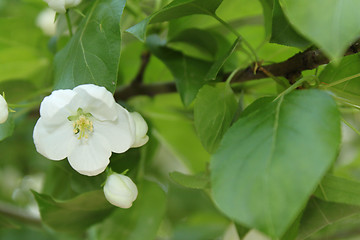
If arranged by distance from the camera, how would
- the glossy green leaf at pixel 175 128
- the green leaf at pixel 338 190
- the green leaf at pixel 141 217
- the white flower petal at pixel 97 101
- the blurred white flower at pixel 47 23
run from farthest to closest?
the blurred white flower at pixel 47 23
the glossy green leaf at pixel 175 128
the green leaf at pixel 141 217
the green leaf at pixel 338 190
the white flower petal at pixel 97 101

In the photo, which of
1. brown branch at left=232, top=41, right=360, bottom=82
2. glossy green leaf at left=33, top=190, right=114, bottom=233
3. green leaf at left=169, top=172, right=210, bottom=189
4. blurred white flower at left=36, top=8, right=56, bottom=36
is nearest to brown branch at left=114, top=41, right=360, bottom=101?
brown branch at left=232, top=41, right=360, bottom=82

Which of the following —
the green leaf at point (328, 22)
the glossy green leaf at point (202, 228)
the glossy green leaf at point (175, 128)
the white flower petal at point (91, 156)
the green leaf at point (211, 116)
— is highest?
the green leaf at point (328, 22)

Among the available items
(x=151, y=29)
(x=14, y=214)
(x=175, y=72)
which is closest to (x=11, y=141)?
(x=14, y=214)

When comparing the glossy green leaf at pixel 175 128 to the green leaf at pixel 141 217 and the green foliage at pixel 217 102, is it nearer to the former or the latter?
the green foliage at pixel 217 102

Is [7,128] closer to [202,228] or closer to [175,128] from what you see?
[175,128]

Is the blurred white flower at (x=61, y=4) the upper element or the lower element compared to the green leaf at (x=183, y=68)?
upper

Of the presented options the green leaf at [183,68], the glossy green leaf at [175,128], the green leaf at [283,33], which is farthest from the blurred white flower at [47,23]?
the green leaf at [283,33]

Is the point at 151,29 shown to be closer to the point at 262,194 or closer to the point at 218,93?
the point at 218,93
